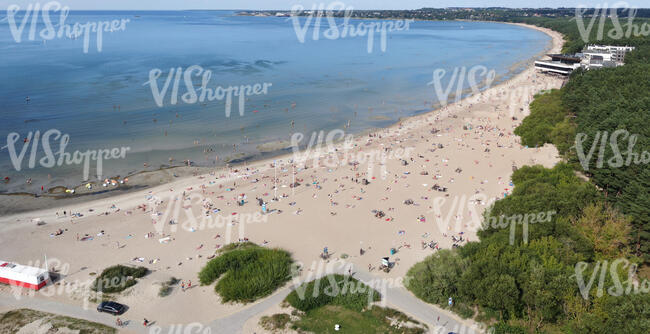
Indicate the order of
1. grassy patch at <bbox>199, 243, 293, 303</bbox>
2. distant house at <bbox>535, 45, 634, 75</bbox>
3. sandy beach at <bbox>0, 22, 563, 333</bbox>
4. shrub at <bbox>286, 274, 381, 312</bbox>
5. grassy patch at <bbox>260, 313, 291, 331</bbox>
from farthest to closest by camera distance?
distant house at <bbox>535, 45, 634, 75</bbox>, sandy beach at <bbox>0, 22, 563, 333</bbox>, grassy patch at <bbox>199, 243, 293, 303</bbox>, shrub at <bbox>286, 274, 381, 312</bbox>, grassy patch at <bbox>260, 313, 291, 331</bbox>

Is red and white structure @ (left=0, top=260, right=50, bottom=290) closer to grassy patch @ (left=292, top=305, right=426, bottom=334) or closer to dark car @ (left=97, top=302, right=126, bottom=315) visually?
dark car @ (left=97, top=302, right=126, bottom=315)

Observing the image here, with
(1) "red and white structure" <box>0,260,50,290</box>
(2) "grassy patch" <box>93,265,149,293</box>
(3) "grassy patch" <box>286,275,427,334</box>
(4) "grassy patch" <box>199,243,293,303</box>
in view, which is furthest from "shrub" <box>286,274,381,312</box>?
(1) "red and white structure" <box>0,260,50,290</box>

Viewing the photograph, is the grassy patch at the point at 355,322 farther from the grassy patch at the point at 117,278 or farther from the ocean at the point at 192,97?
the ocean at the point at 192,97

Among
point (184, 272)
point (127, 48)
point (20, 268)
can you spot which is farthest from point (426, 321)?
point (127, 48)

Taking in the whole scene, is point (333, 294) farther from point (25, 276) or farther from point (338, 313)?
point (25, 276)

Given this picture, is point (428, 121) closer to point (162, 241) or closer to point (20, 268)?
point (162, 241)
